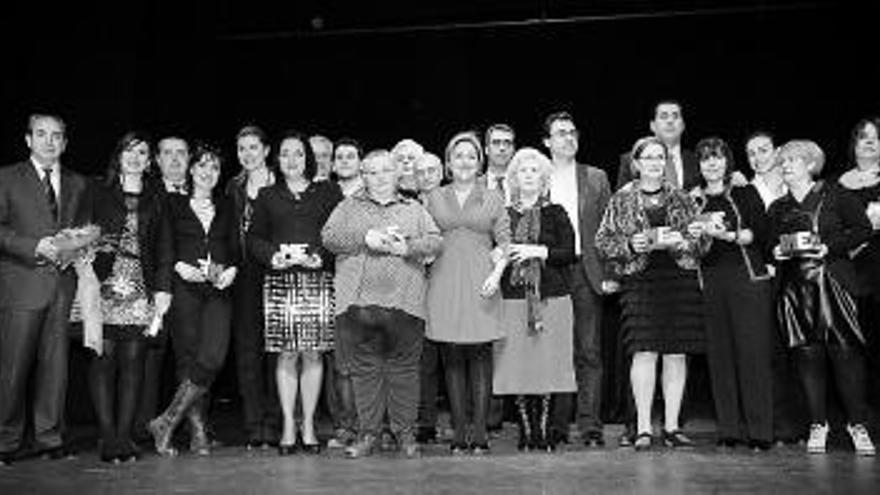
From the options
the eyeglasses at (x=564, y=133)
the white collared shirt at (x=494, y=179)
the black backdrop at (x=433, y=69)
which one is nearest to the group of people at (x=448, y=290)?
the white collared shirt at (x=494, y=179)

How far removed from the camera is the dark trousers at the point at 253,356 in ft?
16.6

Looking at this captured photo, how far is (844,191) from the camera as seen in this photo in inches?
187

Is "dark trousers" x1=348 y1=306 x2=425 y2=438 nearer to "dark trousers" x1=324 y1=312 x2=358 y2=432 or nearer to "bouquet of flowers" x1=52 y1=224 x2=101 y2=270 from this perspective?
"dark trousers" x1=324 y1=312 x2=358 y2=432

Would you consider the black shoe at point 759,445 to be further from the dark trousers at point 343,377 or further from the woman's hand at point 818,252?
the dark trousers at point 343,377

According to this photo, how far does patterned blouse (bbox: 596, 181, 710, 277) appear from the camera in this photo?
470 cm

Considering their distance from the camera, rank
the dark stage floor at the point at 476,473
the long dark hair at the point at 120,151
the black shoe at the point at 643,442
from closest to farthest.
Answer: the dark stage floor at the point at 476,473, the black shoe at the point at 643,442, the long dark hair at the point at 120,151

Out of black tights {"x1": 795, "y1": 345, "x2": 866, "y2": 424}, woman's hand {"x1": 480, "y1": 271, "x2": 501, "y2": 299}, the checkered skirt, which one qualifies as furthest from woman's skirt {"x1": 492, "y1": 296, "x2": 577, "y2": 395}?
black tights {"x1": 795, "y1": 345, "x2": 866, "y2": 424}

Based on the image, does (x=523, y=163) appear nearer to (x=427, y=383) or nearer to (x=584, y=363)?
(x=584, y=363)

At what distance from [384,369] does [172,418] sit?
3.31 feet

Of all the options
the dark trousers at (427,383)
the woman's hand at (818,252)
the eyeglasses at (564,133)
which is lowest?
the dark trousers at (427,383)

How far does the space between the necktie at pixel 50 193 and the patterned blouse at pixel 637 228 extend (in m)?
2.43

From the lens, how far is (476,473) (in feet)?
13.4

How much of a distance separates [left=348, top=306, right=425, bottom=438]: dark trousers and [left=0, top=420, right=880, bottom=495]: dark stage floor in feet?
0.58

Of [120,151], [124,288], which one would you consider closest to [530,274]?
[124,288]
